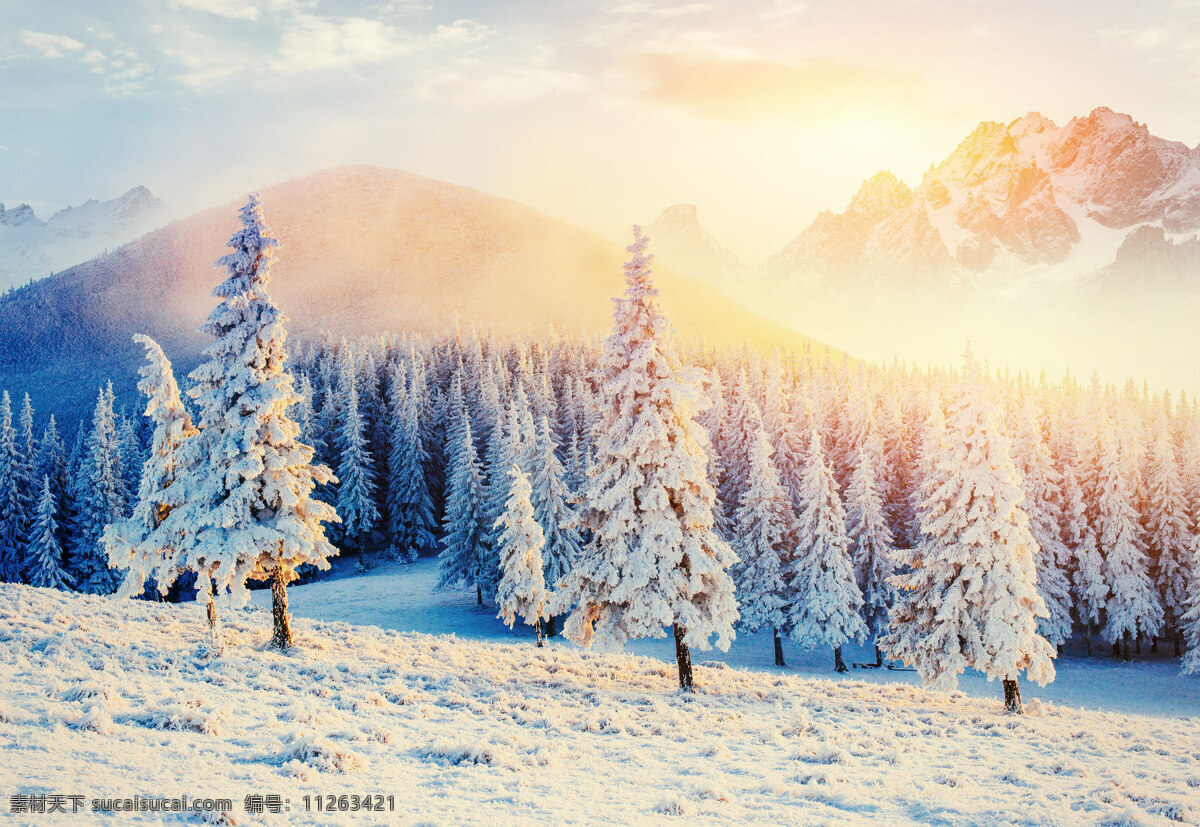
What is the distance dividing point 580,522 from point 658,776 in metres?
10.8

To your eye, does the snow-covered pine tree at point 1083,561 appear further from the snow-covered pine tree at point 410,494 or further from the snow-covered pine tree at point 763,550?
the snow-covered pine tree at point 410,494

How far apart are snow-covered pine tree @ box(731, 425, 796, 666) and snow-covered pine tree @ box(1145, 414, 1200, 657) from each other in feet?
89.1

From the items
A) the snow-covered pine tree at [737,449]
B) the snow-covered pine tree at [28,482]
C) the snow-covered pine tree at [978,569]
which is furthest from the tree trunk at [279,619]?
the snow-covered pine tree at [28,482]

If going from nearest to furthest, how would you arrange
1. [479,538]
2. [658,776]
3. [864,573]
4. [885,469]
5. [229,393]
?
[658,776], [229,393], [864,573], [479,538], [885,469]

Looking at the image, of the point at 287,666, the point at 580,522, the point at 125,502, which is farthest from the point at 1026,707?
the point at 125,502

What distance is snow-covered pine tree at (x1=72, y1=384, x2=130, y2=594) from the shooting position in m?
54.9

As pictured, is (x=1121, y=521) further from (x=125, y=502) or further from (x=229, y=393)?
(x=125, y=502)

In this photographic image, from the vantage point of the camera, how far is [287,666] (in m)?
19.5

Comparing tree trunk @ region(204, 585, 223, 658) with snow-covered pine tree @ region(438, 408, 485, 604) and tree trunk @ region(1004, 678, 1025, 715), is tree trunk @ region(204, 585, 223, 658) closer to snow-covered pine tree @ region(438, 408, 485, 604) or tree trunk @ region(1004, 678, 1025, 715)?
tree trunk @ region(1004, 678, 1025, 715)

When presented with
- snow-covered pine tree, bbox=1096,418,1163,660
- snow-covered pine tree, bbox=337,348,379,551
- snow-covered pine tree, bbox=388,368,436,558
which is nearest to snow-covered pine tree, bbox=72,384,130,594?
snow-covered pine tree, bbox=337,348,379,551

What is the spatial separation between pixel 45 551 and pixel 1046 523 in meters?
73.2

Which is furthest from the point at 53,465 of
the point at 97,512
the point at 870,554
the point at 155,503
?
the point at 870,554

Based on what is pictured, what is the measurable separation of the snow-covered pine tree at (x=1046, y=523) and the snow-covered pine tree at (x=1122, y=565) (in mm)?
2649

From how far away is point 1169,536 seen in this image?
49719 millimetres
